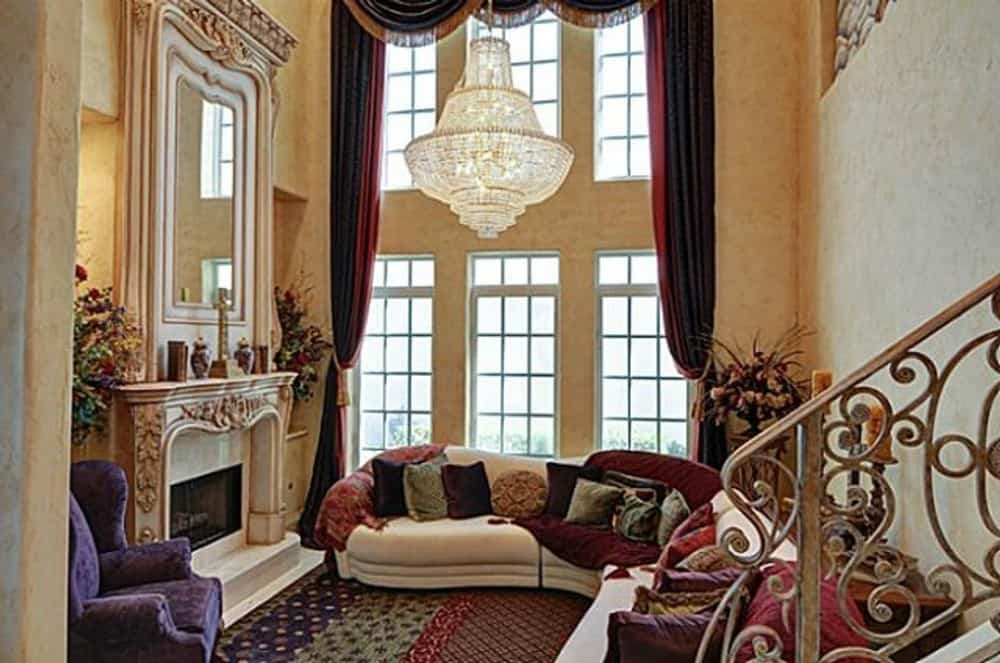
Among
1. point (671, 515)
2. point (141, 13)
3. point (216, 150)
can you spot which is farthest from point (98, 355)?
point (671, 515)

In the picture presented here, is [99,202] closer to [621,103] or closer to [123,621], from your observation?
[123,621]

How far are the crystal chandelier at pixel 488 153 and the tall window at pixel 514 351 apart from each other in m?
2.04

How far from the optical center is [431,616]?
15.6 ft

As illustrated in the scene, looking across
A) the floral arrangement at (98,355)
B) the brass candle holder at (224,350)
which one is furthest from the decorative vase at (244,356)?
the floral arrangement at (98,355)

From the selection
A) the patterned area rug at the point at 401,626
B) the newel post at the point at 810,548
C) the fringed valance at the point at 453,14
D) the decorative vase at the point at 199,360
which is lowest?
the patterned area rug at the point at 401,626

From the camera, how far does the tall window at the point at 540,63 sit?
666cm

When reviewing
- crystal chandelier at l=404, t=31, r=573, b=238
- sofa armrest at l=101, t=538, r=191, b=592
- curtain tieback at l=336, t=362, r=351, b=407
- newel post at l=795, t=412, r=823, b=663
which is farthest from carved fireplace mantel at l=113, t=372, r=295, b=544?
newel post at l=795, t=412, r=823, b=663

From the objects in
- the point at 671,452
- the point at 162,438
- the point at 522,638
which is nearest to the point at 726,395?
the point at 671,452

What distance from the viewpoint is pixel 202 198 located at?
5.45 metres

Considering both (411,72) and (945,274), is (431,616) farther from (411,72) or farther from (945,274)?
(411,72)

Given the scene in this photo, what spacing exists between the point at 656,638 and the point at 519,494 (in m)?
3.12

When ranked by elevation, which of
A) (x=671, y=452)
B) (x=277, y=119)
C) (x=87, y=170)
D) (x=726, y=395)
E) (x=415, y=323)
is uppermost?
(x=277, y=119)

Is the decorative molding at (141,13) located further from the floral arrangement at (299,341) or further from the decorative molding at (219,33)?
the floral arrangement at (299,341)

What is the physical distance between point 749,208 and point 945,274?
3.29 metres
